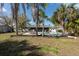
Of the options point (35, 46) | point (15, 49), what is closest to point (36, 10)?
point (35, 46)

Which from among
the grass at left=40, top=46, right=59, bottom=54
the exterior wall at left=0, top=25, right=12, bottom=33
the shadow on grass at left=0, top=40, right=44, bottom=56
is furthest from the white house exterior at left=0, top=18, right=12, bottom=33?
the grass at left=40, top=46, right=59, bottom=54

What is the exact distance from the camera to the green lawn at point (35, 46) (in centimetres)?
725

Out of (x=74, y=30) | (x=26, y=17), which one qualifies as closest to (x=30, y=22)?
(x=26, y=17)

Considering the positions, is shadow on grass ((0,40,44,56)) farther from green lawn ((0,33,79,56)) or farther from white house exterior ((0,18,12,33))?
white house exterior ((0,18,12,33))

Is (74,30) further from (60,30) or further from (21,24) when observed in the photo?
(21,24)

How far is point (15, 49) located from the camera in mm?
7258

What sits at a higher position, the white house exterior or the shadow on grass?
the white house exterior

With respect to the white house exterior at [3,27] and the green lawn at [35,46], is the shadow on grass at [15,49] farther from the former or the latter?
the white house exterior at [3,27]

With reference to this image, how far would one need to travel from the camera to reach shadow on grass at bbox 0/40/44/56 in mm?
7246

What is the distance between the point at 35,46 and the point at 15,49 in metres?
0.25

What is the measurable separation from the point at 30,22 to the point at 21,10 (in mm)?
189

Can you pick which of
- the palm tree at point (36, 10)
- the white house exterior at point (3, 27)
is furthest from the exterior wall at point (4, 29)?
the palm tree at point (36, 10)

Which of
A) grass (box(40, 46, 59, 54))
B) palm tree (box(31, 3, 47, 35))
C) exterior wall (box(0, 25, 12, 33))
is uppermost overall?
palm tree (box(31, 3, 47, 35))

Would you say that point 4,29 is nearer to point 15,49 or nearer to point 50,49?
point 15,49
